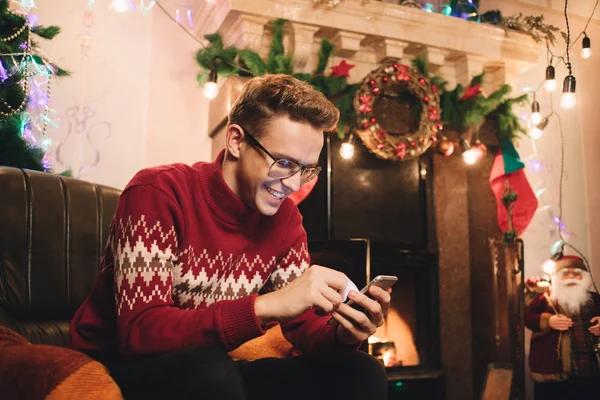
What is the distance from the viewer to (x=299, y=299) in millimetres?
1036

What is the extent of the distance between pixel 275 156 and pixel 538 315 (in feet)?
8.43

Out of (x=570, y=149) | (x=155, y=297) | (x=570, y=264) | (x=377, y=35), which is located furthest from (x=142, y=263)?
(x=570, y=149)

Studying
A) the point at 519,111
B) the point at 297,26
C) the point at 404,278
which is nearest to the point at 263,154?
the point at 297,26

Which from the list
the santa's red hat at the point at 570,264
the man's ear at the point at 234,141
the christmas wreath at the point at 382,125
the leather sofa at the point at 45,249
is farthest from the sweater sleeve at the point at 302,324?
the santa's red hat at the point at 570,264

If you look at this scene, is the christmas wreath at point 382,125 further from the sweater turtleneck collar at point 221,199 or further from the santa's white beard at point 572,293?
the sweater turtleneck collar at point 221,199

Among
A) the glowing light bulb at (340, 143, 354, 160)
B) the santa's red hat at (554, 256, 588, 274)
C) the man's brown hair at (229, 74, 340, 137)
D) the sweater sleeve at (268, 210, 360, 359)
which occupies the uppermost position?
the glowing light bulb at (340, 143, 354, 160)

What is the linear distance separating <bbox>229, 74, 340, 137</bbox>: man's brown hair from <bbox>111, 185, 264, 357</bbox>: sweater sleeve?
0.29 m

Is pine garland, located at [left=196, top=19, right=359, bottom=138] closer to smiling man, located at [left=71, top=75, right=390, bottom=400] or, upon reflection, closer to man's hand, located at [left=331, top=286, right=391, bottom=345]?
smiling man, located at [left=71, top=75, right=390, bottom=400]

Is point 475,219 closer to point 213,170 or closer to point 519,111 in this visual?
point 519,111

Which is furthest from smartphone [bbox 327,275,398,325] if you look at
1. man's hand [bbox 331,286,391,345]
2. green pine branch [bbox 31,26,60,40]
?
green pine branch [bbox 31,26,60,40]

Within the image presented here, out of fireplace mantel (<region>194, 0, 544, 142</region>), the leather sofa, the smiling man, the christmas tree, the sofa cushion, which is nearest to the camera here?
the sofa cushion

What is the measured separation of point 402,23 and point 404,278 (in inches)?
63.2

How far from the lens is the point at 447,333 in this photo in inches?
135

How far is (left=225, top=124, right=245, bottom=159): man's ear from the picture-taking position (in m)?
1.35
